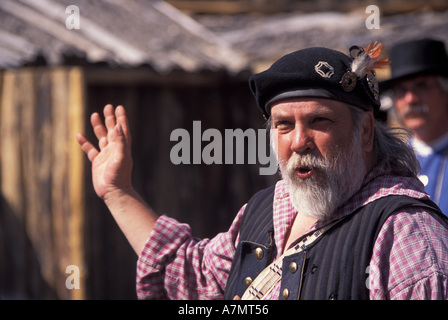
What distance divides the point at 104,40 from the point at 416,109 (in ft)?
10.6

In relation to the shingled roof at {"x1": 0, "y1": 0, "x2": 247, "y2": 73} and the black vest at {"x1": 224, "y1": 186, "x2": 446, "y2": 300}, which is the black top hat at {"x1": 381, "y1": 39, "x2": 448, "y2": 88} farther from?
the black vest at {"x1": 224, "y1": 186, "x2": 446, "y2": 300}

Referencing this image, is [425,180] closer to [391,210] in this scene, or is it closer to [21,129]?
[391,210]

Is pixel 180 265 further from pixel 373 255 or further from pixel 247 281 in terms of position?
pixel 373 255

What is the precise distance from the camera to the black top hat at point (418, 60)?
4.31 metres

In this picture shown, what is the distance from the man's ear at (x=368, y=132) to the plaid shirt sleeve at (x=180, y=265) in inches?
24.2

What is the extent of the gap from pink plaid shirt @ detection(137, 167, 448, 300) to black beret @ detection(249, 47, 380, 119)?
0.95ft

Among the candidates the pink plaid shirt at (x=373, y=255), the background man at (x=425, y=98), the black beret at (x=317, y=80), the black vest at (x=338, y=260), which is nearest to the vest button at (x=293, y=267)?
the black vest at (x=338, y=260)

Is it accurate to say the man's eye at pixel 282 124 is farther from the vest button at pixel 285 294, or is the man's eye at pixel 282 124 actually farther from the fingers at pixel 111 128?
the fingers at pixel 111 128

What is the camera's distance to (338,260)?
2.09 m

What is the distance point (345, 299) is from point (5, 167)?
14.1 feet

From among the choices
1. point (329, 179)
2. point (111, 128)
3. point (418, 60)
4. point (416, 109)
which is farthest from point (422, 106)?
point (111, 128)

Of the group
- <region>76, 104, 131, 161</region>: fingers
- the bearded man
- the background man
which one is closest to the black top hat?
the background man
